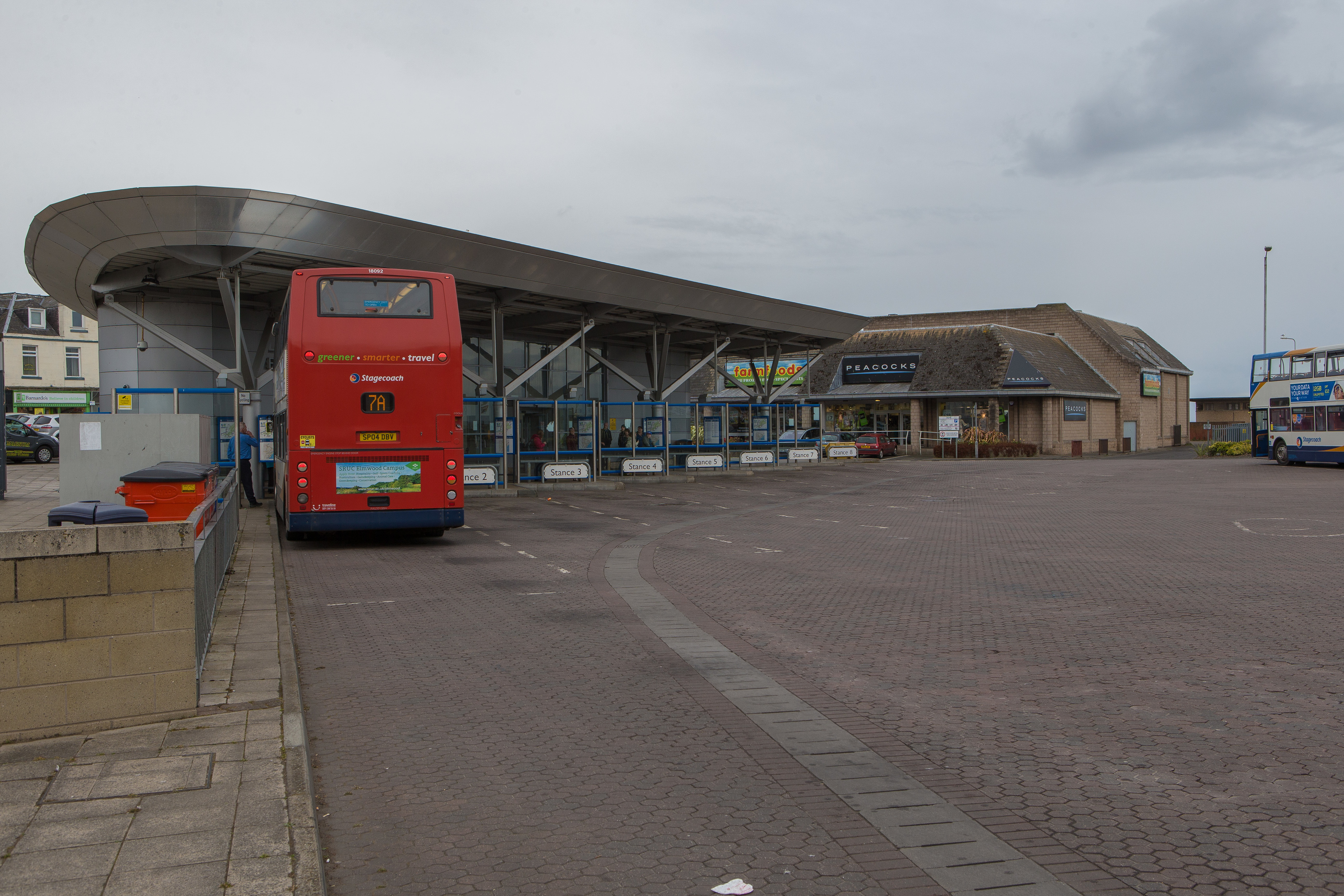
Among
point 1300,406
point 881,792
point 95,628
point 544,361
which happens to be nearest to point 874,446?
point 1300,406

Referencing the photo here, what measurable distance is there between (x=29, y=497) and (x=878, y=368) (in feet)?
147

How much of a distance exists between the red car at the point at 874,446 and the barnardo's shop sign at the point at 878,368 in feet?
16.7

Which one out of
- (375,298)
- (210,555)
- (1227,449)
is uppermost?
(375,298)

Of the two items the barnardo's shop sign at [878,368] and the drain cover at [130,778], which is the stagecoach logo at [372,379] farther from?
the barnardo's shop sign at [878,368]

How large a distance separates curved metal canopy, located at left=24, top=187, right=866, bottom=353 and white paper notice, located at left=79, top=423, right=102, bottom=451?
222 inches

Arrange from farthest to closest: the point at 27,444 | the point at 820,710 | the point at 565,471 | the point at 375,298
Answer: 1. the point at 27,444
2. the point at 565,471
3. the point at 375,298
4. the point at 820,710

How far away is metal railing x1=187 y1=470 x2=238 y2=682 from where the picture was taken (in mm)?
6301

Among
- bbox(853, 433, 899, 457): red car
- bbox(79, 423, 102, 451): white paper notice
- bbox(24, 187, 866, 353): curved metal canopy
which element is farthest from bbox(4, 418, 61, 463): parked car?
bbox(853, 433, 899, 457): red car

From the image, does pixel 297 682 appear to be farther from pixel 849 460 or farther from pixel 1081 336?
pixel 1081 336

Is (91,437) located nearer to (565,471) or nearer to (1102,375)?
(565,471)

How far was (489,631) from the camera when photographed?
8.66 m

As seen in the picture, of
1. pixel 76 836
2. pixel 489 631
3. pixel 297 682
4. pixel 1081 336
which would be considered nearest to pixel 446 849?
→ pixel 76 836

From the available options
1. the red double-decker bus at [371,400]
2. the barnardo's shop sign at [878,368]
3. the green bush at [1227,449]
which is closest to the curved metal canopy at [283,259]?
the red double-decker bus at [371,400]

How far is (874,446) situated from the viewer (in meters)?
50.5
